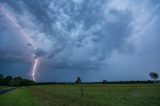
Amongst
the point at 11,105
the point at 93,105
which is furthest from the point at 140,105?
the point at 11,105

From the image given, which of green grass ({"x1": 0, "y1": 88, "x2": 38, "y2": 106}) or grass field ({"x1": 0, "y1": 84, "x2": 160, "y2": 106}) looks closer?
grass field ({"x1": 0, "y1": 84, "x2": 160, "y2": 106})

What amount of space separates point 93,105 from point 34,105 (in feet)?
26.8

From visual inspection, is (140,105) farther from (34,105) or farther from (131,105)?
(34,105)

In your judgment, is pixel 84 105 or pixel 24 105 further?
pixel 24 105

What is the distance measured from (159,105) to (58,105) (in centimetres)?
1285

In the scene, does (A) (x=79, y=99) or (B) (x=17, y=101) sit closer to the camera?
(A) (x=79, y=99)

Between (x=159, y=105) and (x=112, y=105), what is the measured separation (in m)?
6.01

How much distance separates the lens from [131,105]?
99.5 feet

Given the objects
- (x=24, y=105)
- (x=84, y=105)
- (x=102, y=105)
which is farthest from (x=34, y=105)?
(x=102, y=105)

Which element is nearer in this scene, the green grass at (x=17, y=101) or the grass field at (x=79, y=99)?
the grass field at (x=79, y=99)

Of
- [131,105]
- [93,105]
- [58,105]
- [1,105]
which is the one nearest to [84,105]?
[93,105]

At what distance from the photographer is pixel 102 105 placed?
1146 inches

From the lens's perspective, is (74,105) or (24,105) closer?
(74,105)

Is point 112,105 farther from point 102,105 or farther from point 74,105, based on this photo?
point 74,105
